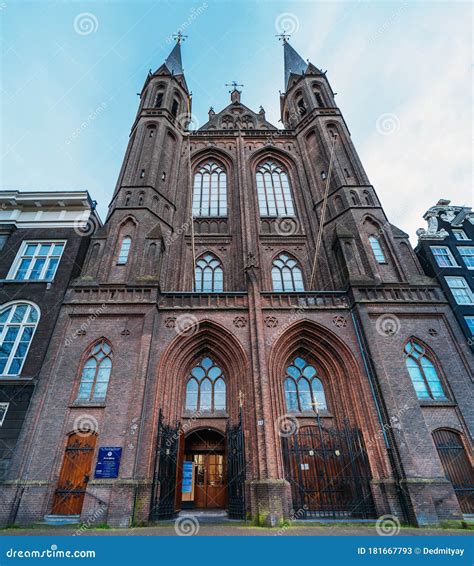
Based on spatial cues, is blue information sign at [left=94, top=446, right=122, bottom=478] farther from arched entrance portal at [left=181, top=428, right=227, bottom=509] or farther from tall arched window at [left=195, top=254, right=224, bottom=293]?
tall arched window at [left=195, top=254, right=224, bottom=293]

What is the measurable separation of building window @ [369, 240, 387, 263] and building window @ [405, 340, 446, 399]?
16.1 ft

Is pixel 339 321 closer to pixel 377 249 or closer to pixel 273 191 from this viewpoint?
pixel 377 249

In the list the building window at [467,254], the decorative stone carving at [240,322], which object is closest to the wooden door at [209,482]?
the decorative stone carving at [240,322]

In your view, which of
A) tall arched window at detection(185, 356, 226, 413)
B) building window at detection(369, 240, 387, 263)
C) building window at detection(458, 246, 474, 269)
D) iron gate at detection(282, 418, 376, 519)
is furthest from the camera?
building window at detection(458, 246, 474, 269)

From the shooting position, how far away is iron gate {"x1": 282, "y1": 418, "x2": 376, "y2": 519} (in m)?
11.7

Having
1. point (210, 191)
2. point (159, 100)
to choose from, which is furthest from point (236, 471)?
point (159, 100)

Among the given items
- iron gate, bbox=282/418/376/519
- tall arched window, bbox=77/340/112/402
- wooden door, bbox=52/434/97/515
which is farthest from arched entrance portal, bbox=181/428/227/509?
tall arched window, bbox=77/340/112/402

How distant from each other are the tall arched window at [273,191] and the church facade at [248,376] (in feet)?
5.81

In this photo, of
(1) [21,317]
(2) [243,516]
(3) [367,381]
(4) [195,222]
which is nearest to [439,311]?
(3) [367,381]

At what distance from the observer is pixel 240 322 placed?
49.1ft

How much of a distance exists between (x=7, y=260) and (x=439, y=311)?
21.8m

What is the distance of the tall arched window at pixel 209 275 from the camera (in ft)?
62.9

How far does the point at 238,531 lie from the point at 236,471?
9.82 ft

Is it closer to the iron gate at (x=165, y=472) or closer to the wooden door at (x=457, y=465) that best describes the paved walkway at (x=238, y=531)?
the iron gate at (x=165, y=472)
